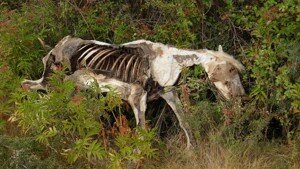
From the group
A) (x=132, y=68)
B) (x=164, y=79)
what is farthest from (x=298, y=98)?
(x=132, y=68)

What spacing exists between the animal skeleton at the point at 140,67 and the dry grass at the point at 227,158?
16 cm

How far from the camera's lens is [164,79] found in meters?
4.79

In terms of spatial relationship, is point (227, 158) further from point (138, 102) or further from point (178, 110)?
point (138, 102)

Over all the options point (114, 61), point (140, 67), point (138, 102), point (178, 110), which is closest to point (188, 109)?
point (178, 110)

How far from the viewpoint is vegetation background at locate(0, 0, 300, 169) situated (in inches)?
171

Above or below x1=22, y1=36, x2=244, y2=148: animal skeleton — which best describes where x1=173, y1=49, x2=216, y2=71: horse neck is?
above

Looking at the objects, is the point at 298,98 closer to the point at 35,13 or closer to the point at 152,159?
the point at 152,159

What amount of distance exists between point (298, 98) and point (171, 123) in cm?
131

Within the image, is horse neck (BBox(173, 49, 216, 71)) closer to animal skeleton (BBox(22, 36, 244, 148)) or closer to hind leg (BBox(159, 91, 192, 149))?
animal skeleton (BBox(22, 36, 244, 148))

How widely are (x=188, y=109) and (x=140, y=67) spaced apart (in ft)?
2.34

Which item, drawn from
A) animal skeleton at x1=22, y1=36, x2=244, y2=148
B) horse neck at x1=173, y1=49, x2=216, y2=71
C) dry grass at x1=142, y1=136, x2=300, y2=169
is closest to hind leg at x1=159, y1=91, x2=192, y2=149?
animal skeleton at x1=22, y1=36, x2=244, y2=148

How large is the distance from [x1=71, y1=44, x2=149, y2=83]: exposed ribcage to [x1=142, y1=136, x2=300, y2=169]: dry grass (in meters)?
0.75

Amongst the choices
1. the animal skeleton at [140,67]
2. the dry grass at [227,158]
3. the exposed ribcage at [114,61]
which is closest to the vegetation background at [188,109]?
the dry grass at [227,158]

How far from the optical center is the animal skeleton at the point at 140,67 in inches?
184
